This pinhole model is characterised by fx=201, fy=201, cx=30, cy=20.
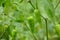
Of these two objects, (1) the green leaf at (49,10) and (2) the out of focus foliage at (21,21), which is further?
(2) the out of focus foliage at (21,21)

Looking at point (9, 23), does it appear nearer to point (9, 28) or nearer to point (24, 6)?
point (9, 28)

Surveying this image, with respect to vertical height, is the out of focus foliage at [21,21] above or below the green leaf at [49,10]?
below

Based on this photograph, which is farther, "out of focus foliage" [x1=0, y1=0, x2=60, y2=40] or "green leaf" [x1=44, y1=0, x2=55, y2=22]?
"out of focus foliage" [x1=0, y1=0, x2=60, y2=40]

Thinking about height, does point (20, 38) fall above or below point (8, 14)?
below

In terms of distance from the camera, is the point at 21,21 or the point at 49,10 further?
the point at 21,21

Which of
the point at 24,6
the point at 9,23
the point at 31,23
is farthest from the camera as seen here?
the point at 9,23

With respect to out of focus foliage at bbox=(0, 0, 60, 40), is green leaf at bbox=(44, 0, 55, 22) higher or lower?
higher

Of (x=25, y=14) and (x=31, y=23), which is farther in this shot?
(x=25, y=14)

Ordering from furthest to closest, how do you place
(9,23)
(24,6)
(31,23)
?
1. (9,23)
2. (24,6)
3. (31,23)

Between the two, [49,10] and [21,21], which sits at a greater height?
[49,10]

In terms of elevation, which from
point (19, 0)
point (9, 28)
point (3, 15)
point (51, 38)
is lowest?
point (51, 38)

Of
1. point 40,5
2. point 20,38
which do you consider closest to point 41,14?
point 40,5
